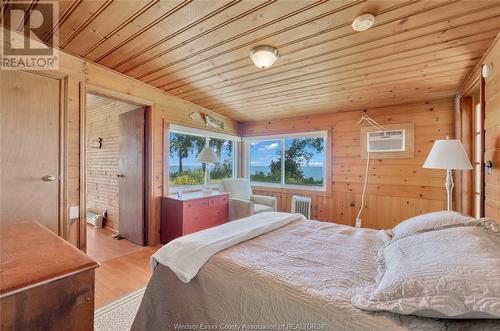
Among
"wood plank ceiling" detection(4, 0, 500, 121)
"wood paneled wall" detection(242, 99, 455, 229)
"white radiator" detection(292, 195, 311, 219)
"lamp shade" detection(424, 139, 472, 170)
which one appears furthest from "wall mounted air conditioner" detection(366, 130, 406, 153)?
"white radiator" detection(292, 195, 311, 219)

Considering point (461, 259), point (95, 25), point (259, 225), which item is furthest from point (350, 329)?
point (95, 25)

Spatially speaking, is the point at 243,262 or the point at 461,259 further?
the point at 243,262

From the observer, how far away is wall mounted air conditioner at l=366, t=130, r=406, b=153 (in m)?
3.35

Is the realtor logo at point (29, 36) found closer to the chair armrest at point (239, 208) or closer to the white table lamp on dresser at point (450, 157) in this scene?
the chair armrest at point (239, 208)

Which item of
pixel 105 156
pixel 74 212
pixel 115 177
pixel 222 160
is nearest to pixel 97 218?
pixel 115 177

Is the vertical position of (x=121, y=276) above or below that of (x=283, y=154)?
below

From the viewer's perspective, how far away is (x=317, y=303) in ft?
3.08

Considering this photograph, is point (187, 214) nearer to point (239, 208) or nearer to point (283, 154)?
point (239, 208)

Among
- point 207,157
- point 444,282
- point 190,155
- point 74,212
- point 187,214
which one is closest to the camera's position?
point 444,282

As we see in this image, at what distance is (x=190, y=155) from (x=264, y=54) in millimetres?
2432

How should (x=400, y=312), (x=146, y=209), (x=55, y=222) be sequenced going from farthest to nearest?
(x=146, y=209) < (x=55, y=222) < (x=400, y=312)

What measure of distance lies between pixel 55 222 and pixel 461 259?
3081 mm

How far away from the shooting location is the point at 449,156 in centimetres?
215

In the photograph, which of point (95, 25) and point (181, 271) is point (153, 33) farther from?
point (181, 271)
